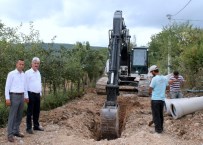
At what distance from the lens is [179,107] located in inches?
506

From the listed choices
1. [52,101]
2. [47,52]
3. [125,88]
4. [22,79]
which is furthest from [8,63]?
[125,88]

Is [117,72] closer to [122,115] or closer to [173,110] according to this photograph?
[173,110]

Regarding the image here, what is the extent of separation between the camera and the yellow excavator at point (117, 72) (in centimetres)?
1234

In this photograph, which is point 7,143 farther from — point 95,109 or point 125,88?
point 125,88

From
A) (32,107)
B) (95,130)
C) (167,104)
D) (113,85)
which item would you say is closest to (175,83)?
(167,104)

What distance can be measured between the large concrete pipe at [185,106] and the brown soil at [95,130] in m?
0.19

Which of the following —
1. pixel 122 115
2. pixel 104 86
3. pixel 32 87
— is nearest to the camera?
pixel 32 87

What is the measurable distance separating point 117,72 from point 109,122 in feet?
7.85

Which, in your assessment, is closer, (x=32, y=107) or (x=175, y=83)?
(x=32, y=107)

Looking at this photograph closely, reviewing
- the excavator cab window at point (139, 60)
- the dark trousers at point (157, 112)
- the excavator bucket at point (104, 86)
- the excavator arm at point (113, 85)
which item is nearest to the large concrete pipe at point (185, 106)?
the dark trousers at point (157, 112)

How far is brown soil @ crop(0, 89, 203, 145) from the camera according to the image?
1041 centimetres

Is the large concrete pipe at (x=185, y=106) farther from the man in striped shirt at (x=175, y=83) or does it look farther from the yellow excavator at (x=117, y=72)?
the yellow excavator at (x=117, y=72)

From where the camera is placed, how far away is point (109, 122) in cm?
1221

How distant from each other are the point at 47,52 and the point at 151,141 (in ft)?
26.8
